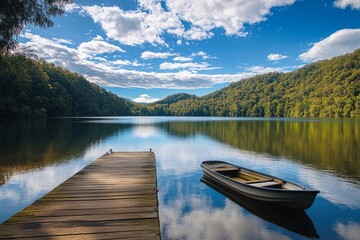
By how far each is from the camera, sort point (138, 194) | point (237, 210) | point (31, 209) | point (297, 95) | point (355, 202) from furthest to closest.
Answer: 1. point (297, 95)
2. point (355, 202)
3. point (237, 210)
4. point (138, 194)
5. point (31, 209)

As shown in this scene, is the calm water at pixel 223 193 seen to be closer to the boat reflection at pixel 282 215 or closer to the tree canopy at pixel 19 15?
the boat reflection at pixel 282 215

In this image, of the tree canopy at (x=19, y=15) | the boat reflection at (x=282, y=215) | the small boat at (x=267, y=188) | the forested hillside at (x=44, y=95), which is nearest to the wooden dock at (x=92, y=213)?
the small boat at (x=267, y=188)

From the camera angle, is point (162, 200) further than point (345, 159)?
No

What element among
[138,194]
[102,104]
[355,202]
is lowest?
[355,202]

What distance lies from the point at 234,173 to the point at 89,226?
34.7ft

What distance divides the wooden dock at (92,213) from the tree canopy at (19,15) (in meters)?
7.27

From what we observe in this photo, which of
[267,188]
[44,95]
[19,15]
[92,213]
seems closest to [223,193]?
[267,188]

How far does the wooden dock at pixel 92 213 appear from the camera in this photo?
20.2 ft

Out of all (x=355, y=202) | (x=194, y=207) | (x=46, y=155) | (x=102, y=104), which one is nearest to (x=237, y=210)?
(x=194, y=207)

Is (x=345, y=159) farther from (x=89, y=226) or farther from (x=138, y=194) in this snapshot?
(x=89, y=226)

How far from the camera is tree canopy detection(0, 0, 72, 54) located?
1048cm

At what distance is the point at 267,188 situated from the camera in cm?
1063

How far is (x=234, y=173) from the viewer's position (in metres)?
15.3

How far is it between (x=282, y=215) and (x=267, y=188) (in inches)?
48.9
